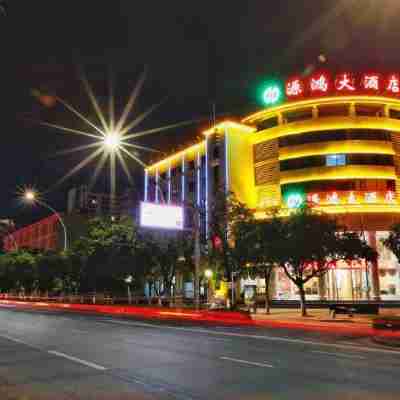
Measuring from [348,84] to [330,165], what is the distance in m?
9.76

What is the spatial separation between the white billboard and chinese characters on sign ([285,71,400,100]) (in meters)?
29.9

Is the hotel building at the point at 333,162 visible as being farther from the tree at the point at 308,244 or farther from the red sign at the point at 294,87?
the tree at the point at 308,244

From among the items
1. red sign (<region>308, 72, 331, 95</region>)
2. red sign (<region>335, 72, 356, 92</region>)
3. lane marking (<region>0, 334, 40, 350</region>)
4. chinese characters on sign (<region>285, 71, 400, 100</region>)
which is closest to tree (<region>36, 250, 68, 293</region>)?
chinese characters on sign (<region>285, 71, 400, 100</region>)

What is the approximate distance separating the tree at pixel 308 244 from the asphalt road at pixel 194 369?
1627 cm

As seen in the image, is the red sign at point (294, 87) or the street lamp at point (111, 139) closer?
the street lamp at point (111, 139)

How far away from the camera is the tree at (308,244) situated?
33.5 metres

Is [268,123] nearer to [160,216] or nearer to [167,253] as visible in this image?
[167,253]

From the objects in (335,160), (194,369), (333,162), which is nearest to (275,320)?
(194,369)

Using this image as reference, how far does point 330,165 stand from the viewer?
5394 cm

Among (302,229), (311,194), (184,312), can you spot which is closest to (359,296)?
(311,194)

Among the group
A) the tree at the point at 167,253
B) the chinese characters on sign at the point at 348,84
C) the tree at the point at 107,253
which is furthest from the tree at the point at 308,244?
the chinese characters on sign at the point at 348,84

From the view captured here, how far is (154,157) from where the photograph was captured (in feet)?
260

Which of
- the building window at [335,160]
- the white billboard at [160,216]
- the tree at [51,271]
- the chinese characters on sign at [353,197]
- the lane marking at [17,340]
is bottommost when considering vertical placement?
the lane marking at [17,340]

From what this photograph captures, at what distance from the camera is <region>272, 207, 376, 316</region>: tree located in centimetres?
3350
